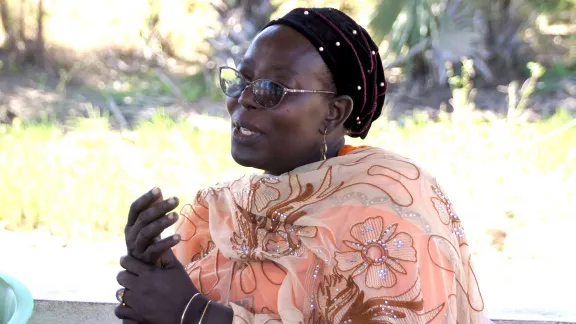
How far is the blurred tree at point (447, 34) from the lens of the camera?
624 cm

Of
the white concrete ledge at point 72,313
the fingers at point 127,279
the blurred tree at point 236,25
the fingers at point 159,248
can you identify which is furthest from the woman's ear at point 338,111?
the blurred tree at point 236,25

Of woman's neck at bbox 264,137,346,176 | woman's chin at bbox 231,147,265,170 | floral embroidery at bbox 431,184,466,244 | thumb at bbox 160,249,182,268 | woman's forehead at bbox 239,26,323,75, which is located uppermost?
woman's forehead at bbox 239,26,323,75

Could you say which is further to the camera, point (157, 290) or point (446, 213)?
point (446, 213)

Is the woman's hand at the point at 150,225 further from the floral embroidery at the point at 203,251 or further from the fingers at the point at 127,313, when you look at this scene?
the floral embroidery at the point at 203,251

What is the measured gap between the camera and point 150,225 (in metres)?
1.70

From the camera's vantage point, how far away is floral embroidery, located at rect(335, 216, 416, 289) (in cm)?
167

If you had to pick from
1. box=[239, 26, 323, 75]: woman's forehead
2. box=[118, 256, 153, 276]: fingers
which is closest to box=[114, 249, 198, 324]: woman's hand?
box=[118, 256, 153, 276]: fingers

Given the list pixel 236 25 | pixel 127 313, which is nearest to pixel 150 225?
pixel 127 313

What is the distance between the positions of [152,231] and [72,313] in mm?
1179

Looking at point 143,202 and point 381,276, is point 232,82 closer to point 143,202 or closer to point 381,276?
point 143,202

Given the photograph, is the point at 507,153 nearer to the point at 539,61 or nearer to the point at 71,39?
the point at 539,61

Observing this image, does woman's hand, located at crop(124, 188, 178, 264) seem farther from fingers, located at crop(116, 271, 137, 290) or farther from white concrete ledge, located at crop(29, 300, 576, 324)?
white concrete ledge, located at crop(29, 300, 576, 324)

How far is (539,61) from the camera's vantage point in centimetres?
738

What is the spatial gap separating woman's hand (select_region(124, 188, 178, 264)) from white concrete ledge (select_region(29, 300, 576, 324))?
3.24 feet
